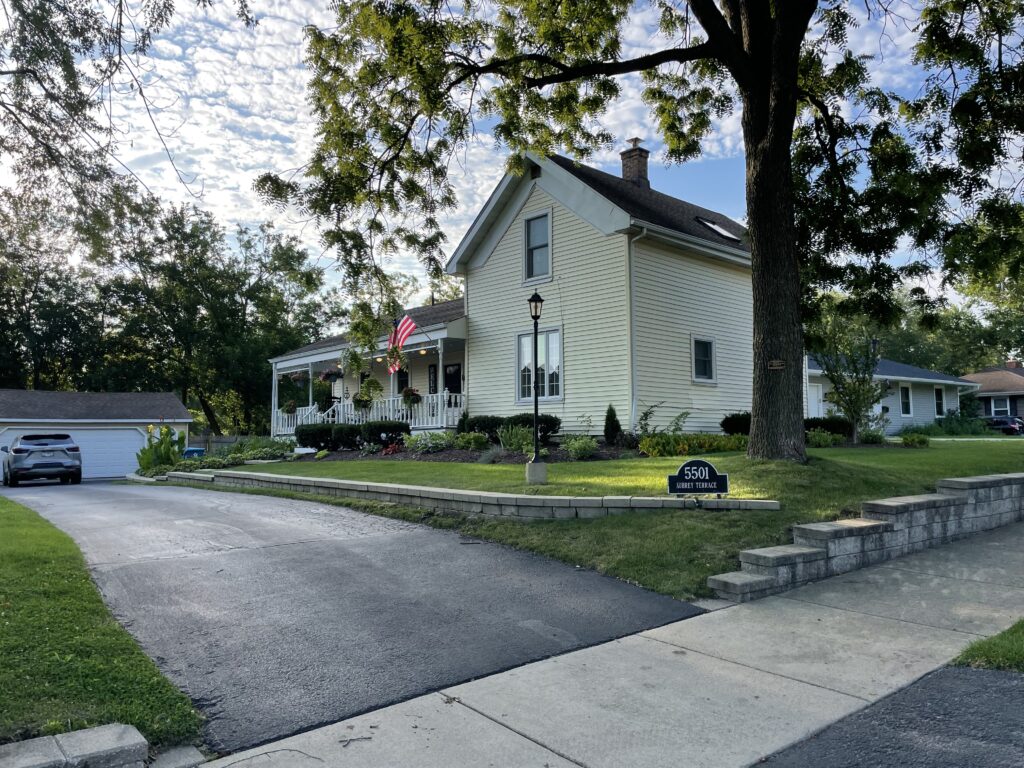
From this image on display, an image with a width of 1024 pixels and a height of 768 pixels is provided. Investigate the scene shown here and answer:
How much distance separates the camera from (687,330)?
17.7 meters

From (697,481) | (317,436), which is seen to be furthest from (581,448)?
(317,436)

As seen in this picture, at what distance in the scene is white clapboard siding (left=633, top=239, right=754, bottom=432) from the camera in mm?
16531

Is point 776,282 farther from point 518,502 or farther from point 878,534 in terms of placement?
point 518,502

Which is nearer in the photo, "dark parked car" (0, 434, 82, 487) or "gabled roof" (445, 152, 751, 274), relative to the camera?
"gabled roof" (445, 152, 751, 274)

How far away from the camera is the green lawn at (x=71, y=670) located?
3406mm

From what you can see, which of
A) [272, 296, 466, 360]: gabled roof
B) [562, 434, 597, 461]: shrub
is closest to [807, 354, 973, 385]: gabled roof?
[272, 296, 466, 360]: gabled roof

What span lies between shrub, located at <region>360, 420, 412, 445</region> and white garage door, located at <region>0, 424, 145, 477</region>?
17.1m

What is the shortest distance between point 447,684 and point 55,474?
24322mm

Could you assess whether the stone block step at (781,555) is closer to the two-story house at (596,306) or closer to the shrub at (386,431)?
the two-story house at (596,306)

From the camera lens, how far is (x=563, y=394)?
57.4 feet

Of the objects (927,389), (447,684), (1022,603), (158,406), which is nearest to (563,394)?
(1022,603)

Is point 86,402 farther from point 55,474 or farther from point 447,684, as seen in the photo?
point 447,684

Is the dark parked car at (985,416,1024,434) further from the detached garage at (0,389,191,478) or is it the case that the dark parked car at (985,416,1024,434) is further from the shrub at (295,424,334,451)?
the detached garage at (0,389,191,478)

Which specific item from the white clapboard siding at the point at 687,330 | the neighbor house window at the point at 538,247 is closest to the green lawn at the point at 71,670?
the white clapboard siding at the point at 687,330
